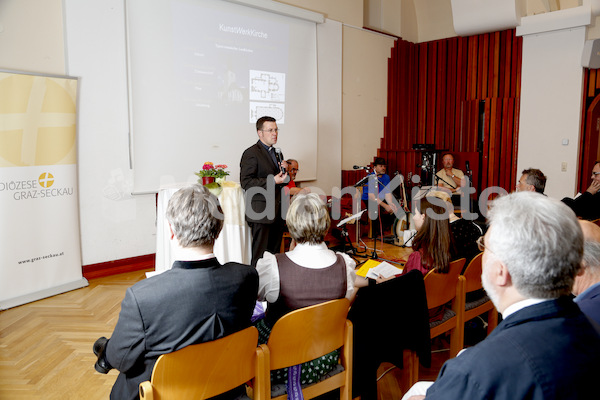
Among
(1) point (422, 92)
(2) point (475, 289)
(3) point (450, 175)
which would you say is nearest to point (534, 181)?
(2) point (475, 289)

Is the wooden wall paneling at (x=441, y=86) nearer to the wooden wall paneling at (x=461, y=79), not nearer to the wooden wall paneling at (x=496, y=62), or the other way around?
the wooden wall paneling at (x=461, y=79)

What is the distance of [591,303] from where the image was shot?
1.45 m

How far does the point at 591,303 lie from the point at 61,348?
334cm

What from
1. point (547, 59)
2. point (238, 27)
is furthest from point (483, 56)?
point (238, 27)

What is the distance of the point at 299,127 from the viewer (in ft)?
22.1

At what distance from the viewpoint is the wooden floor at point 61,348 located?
2.68 meters

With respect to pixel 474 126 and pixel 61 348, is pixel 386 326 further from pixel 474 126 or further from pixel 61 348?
pixel 474 126

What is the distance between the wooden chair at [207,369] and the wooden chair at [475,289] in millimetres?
1547

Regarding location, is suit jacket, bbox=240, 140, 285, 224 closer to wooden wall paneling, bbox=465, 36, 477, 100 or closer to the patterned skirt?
the patterned skirt

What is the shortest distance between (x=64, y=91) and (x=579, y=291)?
180 inches

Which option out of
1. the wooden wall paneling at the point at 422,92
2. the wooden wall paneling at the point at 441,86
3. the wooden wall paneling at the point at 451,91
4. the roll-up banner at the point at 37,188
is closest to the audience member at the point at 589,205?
the wooden wall paneling at the point at 451,91

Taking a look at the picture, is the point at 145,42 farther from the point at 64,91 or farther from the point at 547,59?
the point at 547,59

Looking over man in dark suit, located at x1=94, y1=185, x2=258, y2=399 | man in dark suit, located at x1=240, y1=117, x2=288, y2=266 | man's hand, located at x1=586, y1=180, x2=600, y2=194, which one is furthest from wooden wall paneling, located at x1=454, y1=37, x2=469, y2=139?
man in dark suit, located at x1=94, y1=185, x2=258, y2=399

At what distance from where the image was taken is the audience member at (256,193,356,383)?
1.97 meters
